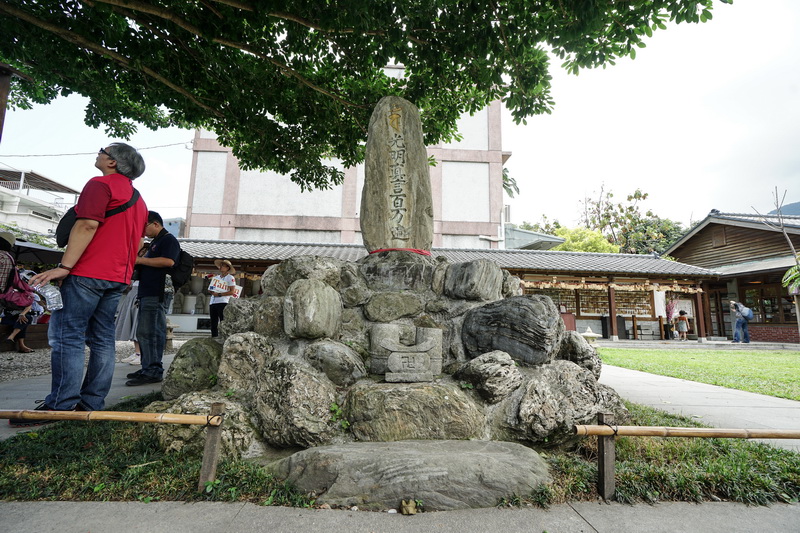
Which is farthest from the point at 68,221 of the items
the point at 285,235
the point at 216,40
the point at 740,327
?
the point at 740,327

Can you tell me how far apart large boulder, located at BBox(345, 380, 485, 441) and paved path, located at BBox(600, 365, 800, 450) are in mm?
2680

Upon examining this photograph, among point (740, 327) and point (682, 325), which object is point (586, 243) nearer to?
point (682, 325)

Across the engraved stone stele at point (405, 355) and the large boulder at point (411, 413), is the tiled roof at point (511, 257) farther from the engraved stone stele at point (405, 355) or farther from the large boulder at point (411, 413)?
the large boulder at point (411, 413)

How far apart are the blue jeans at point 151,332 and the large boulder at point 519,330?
3.61 m

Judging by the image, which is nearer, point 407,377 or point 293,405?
point 293,405

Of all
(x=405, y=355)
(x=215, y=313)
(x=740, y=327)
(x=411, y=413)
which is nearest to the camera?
(x=411, y=413)

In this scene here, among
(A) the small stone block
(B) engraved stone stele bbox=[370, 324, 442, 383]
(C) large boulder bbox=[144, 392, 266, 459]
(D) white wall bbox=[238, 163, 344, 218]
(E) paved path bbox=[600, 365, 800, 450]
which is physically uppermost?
(D) white wall bbox=[238, 163, 344, 218]

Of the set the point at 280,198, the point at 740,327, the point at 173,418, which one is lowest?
the point at 173,418

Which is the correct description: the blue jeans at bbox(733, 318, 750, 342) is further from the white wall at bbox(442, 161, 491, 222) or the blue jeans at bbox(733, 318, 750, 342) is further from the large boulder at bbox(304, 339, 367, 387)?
the large boulder at bbox(304, 339, 367, 387)

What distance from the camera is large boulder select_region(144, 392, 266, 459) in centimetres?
270

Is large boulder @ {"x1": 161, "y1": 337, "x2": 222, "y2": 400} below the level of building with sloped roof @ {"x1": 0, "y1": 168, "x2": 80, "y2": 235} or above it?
below

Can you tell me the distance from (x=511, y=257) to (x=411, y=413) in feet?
48.7

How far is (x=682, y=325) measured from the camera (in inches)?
655

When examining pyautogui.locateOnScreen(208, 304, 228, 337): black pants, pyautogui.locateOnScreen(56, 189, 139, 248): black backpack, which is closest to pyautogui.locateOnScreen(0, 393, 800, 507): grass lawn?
pyautogui.locateOnScreen(56, 189, 139, 248): black backpack
